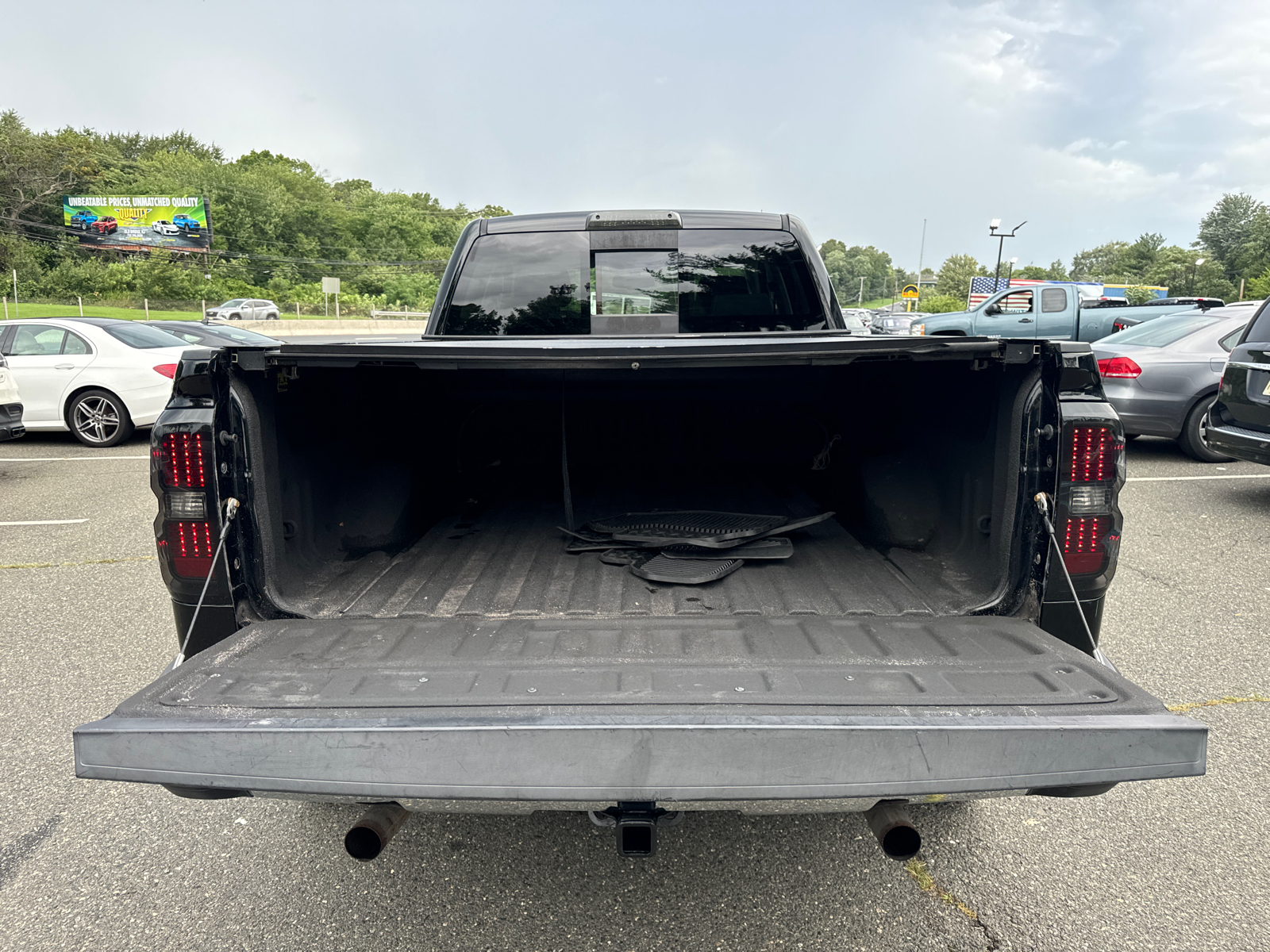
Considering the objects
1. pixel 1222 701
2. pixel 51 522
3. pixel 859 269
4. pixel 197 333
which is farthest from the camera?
pixel 859 269

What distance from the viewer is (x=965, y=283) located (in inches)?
4016

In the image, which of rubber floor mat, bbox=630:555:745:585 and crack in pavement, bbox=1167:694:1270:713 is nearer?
rubber floor mat, bbox=630:555:745:585

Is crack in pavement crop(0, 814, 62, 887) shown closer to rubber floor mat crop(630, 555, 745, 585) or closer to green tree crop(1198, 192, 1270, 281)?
rubber floor mat crop(630, 555, 745, 585)

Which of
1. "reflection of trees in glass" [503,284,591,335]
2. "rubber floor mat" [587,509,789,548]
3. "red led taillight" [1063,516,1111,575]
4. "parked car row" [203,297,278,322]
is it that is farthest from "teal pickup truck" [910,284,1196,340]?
"parked car row" [203,297,278,322]

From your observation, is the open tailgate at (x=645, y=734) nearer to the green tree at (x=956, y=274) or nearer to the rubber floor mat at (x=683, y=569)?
the rubber floor mat at (x=683, y=569)

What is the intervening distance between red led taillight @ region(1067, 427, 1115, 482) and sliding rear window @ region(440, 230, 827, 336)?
1.85 meters

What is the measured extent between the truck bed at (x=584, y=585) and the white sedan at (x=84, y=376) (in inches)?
329

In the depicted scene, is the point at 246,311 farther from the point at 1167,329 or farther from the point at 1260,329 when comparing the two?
the point at 1260,329

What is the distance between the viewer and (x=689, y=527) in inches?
126

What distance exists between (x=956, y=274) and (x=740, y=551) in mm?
121147

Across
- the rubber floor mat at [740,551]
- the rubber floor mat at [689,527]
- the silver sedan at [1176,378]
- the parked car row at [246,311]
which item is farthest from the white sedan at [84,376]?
the parked car row at [246,311]

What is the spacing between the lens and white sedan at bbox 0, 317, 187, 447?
958 centimetres

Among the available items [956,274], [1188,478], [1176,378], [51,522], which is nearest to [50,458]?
[51,522]

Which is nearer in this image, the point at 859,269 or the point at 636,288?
the point at 636,288
